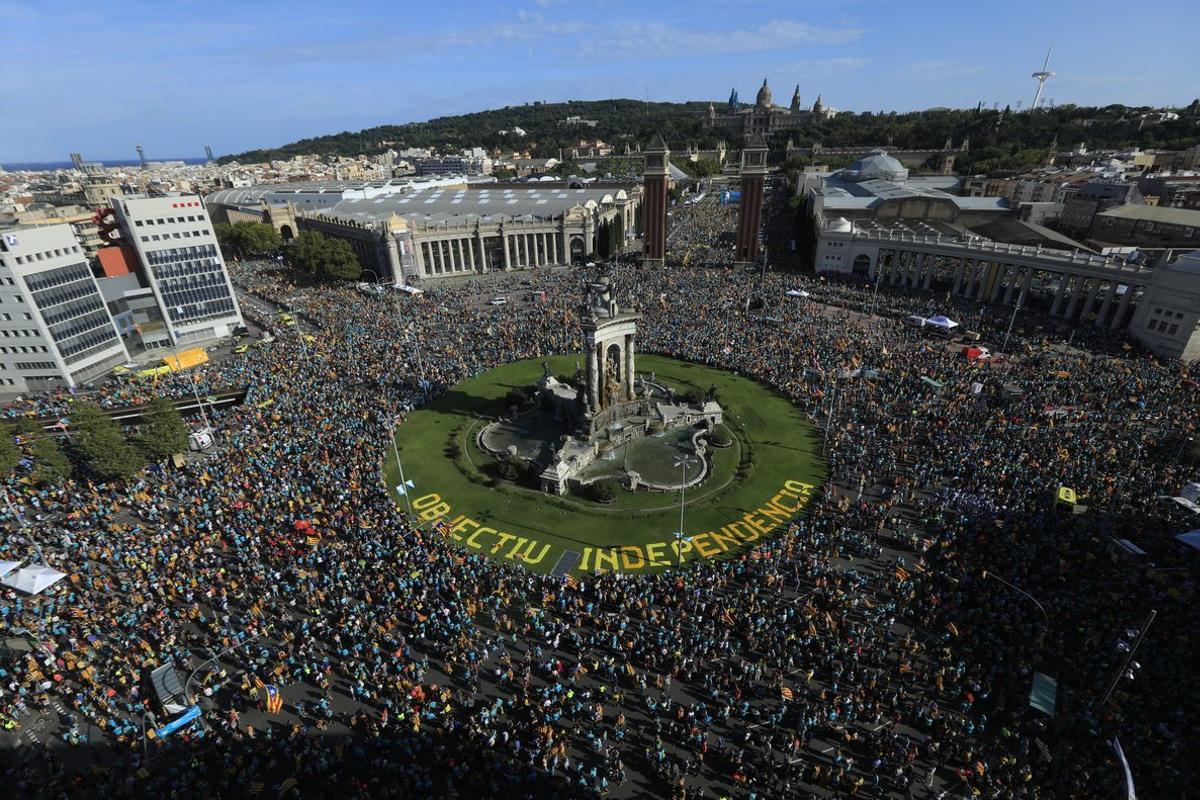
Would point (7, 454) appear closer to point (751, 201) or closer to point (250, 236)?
point (250, 236)

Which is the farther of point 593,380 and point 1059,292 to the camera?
point 1059,292

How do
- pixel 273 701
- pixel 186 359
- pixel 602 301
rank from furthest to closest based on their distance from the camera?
pixel 186 359 < pixel 602 301 < pixel 273 701

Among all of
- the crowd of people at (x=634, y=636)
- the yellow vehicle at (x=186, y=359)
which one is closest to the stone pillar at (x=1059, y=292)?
the crowd of people at (x=634, y=636)

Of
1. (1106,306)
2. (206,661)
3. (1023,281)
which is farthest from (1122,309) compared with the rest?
(206,661)

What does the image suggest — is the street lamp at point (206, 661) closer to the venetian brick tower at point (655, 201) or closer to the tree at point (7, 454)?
the tree at point (7, 454)

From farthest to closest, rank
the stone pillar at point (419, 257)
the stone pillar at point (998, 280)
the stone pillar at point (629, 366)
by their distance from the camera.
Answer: the stone pillar at point (419, 257) → the stone pillar at point (998, 280) → the stone pillar at point (629, 366)

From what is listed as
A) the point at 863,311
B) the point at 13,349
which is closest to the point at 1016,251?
the point at 863,311
